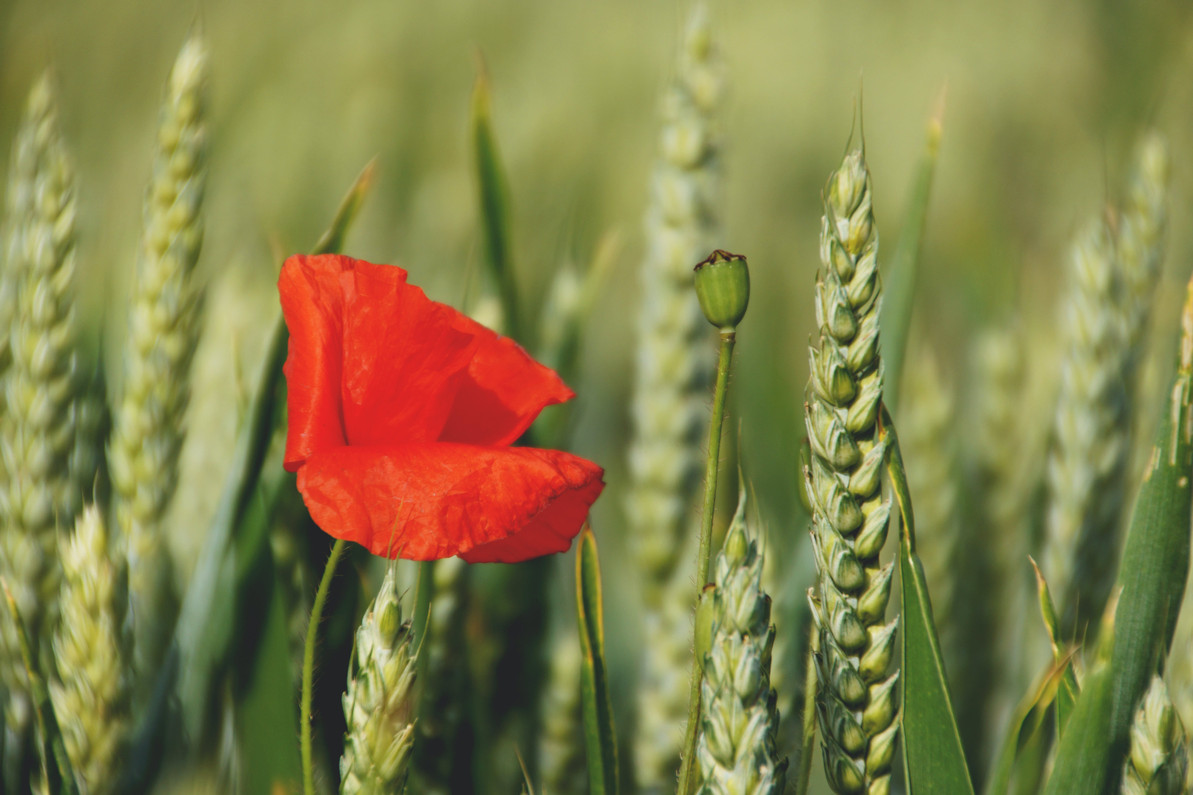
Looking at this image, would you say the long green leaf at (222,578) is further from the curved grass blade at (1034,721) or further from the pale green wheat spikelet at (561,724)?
the curved grass blade at (1034,721)

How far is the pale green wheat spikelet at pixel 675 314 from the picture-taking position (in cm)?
50

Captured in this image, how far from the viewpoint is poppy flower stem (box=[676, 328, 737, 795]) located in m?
0.25

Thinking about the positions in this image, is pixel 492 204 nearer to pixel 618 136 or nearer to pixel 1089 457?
pixel 1089 457

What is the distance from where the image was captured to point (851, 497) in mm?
264

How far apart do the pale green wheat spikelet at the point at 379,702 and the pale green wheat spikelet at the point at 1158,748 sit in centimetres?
23

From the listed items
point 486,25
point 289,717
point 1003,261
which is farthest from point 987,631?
point 486,25

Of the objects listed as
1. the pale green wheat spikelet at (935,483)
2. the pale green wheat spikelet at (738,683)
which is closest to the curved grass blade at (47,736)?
the pale green wheat spikelet at (738,683)

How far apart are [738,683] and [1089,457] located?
36 centimetres

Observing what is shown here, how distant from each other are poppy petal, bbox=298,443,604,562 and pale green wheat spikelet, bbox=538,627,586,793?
26 cm

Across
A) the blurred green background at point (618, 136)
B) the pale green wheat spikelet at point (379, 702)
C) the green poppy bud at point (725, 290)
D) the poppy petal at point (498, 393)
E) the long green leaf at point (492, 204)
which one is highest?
the blurred green background at point (618, 136)

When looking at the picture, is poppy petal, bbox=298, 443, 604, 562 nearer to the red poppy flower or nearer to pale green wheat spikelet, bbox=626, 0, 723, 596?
the red poppy flower

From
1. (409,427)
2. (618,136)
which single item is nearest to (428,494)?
(409,427)

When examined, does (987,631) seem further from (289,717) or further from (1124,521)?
(289,717)

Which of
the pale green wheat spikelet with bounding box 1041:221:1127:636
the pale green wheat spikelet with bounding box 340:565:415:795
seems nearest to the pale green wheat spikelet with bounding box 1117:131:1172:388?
the pale green wheat spikelet with bounding box 1041:221:1127:636
